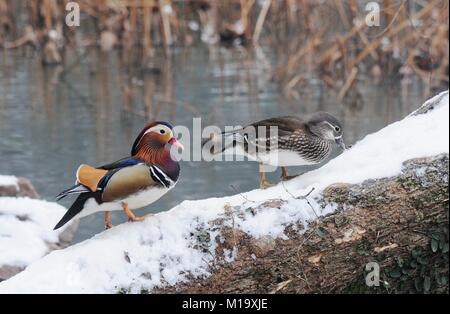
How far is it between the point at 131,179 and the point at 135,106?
762cm

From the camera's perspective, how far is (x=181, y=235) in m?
4.62

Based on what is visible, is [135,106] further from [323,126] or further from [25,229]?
[323,126]

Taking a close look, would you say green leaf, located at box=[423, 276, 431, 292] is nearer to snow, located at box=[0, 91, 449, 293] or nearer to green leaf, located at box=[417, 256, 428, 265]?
green leaf, located at box=[417, 256, 428, 265]

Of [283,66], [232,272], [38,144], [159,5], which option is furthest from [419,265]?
[159,5]

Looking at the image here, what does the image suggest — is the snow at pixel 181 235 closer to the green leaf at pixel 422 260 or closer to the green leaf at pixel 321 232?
the green leaf at pixel 321 232

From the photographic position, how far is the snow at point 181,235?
14.7 feet

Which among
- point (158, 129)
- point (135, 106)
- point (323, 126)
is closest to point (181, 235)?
point (158, 129)

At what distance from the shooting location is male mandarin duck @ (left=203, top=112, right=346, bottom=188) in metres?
5.21

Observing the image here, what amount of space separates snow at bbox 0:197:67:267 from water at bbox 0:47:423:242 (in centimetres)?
37

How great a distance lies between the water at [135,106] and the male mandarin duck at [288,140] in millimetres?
2727

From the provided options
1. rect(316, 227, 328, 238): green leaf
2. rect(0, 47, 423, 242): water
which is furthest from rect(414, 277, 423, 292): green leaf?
rect(0, 47, 423, 242): water
